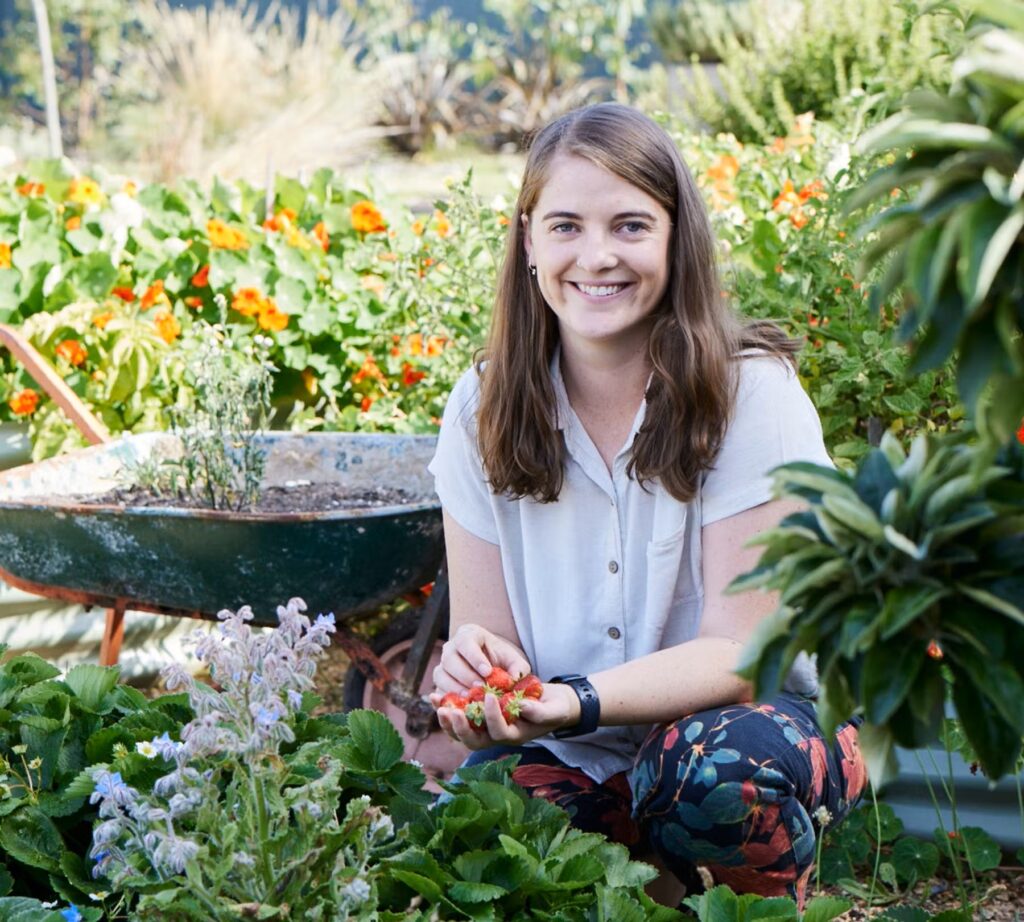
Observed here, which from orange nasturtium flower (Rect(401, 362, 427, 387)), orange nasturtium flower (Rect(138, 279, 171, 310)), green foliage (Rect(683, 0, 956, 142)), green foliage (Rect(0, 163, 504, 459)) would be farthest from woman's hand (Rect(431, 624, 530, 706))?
green foliage (Rect(683, 0, 956, 142))

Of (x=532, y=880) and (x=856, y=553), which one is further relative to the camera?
(x=532, y=880)

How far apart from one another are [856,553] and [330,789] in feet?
2.21

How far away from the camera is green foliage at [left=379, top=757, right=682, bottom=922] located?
1.53 meters

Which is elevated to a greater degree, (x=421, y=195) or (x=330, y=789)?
(x=330, y=789)

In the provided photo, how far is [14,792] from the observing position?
71.1 inches

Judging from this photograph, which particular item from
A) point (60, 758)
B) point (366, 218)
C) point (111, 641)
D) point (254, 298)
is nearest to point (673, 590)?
point (60, 758)

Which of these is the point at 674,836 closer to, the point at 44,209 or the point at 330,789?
the point at 330,789

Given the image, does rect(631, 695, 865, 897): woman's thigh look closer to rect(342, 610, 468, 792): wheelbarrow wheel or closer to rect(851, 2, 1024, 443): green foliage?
rect(851, 2, 1024, 443): green foliage

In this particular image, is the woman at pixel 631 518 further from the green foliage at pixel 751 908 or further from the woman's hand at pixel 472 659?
the green foliage at pixel 751 908

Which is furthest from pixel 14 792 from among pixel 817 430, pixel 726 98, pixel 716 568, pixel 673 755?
pixel 726 98

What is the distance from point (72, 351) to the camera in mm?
3480

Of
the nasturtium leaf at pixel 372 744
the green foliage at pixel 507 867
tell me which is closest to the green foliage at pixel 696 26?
the nasturtium leaf at pixel 372 744

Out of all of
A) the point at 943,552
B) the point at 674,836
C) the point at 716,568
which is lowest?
the point at 674,836

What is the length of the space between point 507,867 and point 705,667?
1.43 feet
